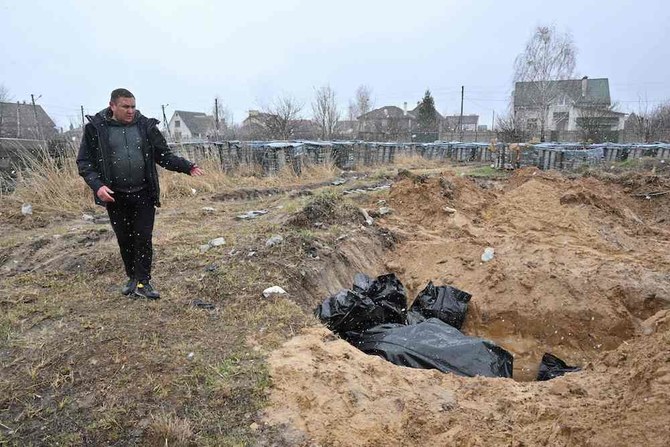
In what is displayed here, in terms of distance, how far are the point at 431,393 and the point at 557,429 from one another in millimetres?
702

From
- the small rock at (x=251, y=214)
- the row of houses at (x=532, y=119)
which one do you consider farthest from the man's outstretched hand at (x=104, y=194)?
the row of houses at (x=532, y=119)

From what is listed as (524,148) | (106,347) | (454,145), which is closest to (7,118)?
(454,145)

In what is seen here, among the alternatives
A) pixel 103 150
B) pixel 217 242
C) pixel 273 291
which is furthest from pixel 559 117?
pixel 103 150

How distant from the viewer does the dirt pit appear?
86.3 inches

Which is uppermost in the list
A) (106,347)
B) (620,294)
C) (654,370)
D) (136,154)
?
(136,154)

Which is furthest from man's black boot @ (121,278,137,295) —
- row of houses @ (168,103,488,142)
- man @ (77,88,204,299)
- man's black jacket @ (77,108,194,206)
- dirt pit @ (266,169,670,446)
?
row of houses @ (168,103,488,142)

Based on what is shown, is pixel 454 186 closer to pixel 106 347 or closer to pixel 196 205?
pixel 196 205

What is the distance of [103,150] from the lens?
3438 mm

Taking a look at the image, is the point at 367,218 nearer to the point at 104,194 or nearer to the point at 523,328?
the point at 523,328

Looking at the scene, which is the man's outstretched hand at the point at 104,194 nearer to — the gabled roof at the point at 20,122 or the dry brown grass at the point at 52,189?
the dry brown grass at the point at 52,189

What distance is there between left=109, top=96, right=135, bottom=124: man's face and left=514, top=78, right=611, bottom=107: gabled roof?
1145 inches

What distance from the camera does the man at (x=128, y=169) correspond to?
3430 mm

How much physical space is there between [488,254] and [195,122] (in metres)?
52.1

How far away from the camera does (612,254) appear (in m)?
5.62
